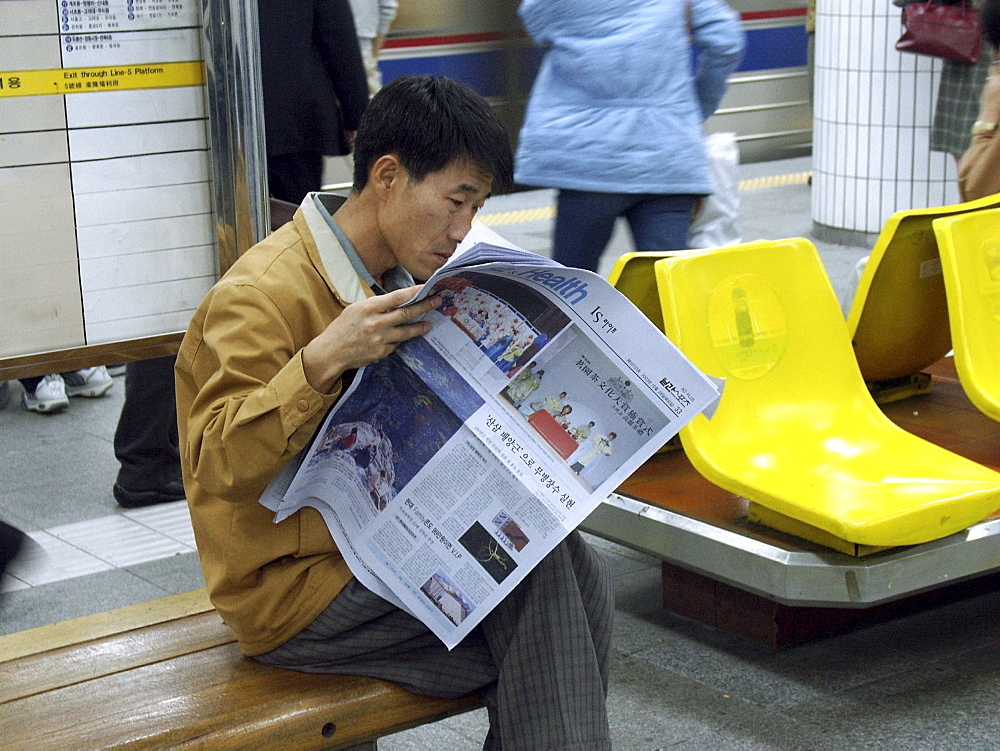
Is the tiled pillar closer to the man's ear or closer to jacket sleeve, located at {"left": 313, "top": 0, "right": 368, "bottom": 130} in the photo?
jacket sleeve, located at {"left": 313, "top": 0, "right": 368, "bottom": 130}

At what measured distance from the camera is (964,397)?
3939mm

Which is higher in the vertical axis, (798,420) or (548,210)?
(798,420)

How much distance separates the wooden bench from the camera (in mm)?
1954

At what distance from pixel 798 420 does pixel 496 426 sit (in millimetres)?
1512

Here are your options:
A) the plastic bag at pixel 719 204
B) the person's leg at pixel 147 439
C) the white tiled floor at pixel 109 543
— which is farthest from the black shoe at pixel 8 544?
the plastic bag at pixel 719 204

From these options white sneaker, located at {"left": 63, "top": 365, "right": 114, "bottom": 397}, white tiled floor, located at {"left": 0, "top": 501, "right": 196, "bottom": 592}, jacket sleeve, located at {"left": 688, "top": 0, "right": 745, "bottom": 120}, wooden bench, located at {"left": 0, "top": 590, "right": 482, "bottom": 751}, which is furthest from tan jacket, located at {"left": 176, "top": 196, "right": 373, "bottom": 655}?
white sneaker, located at {"left": 63, "top": 365, "right": 114, "bottom": 397}

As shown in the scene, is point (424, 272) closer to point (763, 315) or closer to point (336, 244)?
point (336, 244)

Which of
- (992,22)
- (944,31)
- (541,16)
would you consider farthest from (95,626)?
(944,31)

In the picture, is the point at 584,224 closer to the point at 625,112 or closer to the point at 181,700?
the point at 625,112

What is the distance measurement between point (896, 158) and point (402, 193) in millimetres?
5894

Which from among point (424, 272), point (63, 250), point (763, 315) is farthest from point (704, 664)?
point (63, 250)

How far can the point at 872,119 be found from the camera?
24.1ft

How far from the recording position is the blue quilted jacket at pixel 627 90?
3.64 metres

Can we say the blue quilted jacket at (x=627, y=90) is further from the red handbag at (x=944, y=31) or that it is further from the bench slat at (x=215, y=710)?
the red handbag at (x=944, y=31)
